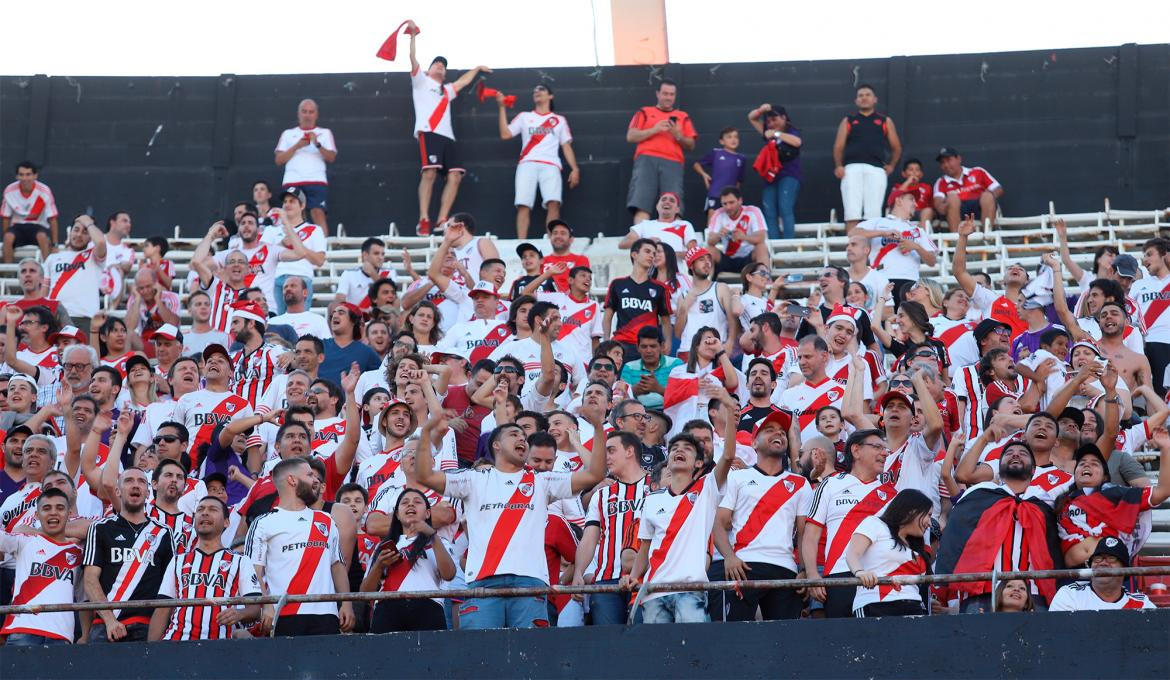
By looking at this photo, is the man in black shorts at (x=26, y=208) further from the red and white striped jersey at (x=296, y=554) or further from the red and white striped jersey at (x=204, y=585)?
the red and white striped jersey at (x=296, y=554)

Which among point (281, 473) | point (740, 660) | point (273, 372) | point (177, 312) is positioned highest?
point (177, 312)

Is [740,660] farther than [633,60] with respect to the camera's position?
No

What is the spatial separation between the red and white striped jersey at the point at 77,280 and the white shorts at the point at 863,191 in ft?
22.7

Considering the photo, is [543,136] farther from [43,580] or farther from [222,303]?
[43,580]

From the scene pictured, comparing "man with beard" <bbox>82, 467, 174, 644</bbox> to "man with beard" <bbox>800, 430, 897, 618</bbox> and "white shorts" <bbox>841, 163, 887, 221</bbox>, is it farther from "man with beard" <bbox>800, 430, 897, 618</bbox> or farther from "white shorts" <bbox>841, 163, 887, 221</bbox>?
"white shorts" <bbox>841, 163, 887, 221</bbox>

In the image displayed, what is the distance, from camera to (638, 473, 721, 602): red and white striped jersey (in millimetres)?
9422

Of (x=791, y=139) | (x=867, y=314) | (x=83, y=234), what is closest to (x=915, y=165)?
(x=791, y=139)

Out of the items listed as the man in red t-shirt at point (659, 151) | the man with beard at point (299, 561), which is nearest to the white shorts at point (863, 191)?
the man in red t-shirt at point (659, 151)

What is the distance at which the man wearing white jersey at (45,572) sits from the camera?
33.0 feet

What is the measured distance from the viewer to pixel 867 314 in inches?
539

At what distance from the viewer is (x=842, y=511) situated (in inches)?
383

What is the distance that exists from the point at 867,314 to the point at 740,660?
192 inches

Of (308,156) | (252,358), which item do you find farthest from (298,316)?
(308,156)

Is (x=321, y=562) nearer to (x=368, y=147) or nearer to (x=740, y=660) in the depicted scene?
(x=740, y=660)
